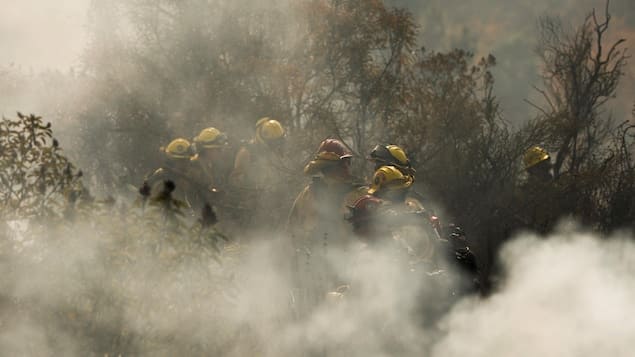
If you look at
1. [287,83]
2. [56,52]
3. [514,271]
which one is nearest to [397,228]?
[514,271]

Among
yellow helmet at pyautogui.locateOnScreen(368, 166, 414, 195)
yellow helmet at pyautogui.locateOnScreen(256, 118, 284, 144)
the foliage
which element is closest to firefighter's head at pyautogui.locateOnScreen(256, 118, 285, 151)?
yellow helmet at pyautogui.locateOnScreen(256, 118, 284, 144)

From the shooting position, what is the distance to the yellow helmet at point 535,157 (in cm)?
1434

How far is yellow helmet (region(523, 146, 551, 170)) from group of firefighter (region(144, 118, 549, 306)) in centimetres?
1

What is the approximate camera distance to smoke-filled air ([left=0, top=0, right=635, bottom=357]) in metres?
5.73

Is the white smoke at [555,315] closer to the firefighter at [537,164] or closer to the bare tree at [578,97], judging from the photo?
the firefighter at [537,164]

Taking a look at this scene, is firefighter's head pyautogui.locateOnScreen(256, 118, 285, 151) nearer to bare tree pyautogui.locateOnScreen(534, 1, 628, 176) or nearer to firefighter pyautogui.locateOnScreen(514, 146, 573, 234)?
firefighter pyautogui.locateOnScreen(514, 146, 573, 234)

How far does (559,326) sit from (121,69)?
49.7ft

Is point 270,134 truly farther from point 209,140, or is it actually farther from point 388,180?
point 388,180

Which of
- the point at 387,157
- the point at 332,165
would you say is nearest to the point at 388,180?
the point at 387,157

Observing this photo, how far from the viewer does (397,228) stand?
7547 mm

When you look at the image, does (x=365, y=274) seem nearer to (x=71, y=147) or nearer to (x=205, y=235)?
(x=205, y=235)

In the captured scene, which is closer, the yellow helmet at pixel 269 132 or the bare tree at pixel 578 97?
the yellow helmet at pixel 269 132

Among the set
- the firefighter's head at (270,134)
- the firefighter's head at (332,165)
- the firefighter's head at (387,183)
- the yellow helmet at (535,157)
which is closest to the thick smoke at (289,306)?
the firefighter's head at (387,183)

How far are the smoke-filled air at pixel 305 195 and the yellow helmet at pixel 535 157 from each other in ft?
0.16
